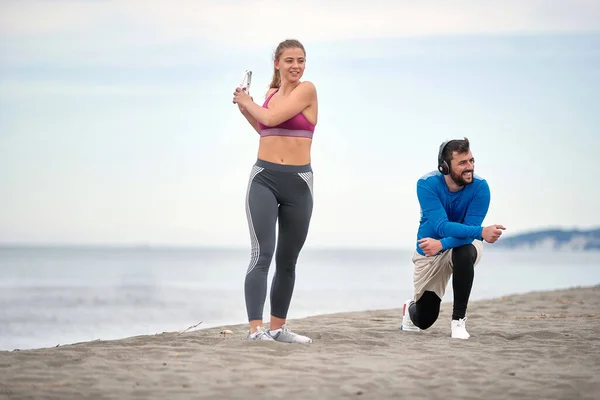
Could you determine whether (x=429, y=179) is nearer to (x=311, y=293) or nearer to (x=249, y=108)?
(x=249, y=108)

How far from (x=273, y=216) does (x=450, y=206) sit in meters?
1.28

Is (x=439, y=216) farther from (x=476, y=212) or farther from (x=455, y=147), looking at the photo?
(x=455, y=147)

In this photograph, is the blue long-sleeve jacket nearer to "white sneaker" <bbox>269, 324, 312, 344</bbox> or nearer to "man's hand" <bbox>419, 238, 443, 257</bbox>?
"man's hand" <bbox>419, 238, 443, 257</bbox>

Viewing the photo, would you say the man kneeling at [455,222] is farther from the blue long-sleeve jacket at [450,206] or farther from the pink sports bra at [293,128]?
the pink sports bra at [293,128]

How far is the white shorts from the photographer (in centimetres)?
573

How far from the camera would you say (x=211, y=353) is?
15.6 feet

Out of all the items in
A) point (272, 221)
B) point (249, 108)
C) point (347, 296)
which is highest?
point (249, 108)

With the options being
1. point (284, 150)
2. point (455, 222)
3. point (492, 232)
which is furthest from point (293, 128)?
point (492, 232)

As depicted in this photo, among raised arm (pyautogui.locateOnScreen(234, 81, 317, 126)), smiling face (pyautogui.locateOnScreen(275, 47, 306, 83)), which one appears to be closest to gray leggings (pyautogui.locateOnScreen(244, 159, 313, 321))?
raised arm (pyautogui.locateOnScreen(234, 81, 317, 126))

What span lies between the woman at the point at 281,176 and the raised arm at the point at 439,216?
806mm

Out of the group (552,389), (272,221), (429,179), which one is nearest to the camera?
(552,389)

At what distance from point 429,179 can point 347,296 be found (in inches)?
483

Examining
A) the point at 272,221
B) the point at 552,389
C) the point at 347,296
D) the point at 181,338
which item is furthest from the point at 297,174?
the point at 347,296

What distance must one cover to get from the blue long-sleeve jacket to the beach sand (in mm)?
724
